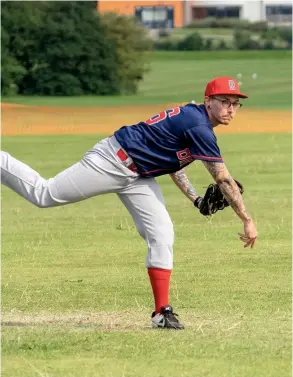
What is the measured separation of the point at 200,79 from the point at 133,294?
6379 cm

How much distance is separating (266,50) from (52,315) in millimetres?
84525

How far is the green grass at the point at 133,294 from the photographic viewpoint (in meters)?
7.14

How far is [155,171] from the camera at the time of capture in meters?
8.28

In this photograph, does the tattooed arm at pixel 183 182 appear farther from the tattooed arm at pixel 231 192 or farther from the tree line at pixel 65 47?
the tree line at pixel 65 47

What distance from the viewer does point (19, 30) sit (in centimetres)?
6688

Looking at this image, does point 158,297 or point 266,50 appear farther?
point 266,50

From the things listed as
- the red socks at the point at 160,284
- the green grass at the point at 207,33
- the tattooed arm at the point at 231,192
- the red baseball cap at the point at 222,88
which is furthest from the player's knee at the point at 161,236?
the green grass at the point at 207,33

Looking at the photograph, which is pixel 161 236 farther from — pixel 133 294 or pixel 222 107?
pixel 133 294

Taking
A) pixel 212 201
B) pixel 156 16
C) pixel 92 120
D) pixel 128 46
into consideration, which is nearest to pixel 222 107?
pixel 212 201

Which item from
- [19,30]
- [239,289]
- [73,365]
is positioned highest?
[73,365]

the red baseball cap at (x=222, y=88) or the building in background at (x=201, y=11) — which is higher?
the red baseball cap at (x=222, y=88)

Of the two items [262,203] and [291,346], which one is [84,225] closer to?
[262,203]

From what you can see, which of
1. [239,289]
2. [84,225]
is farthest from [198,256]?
[84,225]

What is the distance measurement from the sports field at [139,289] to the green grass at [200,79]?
32.7 m
